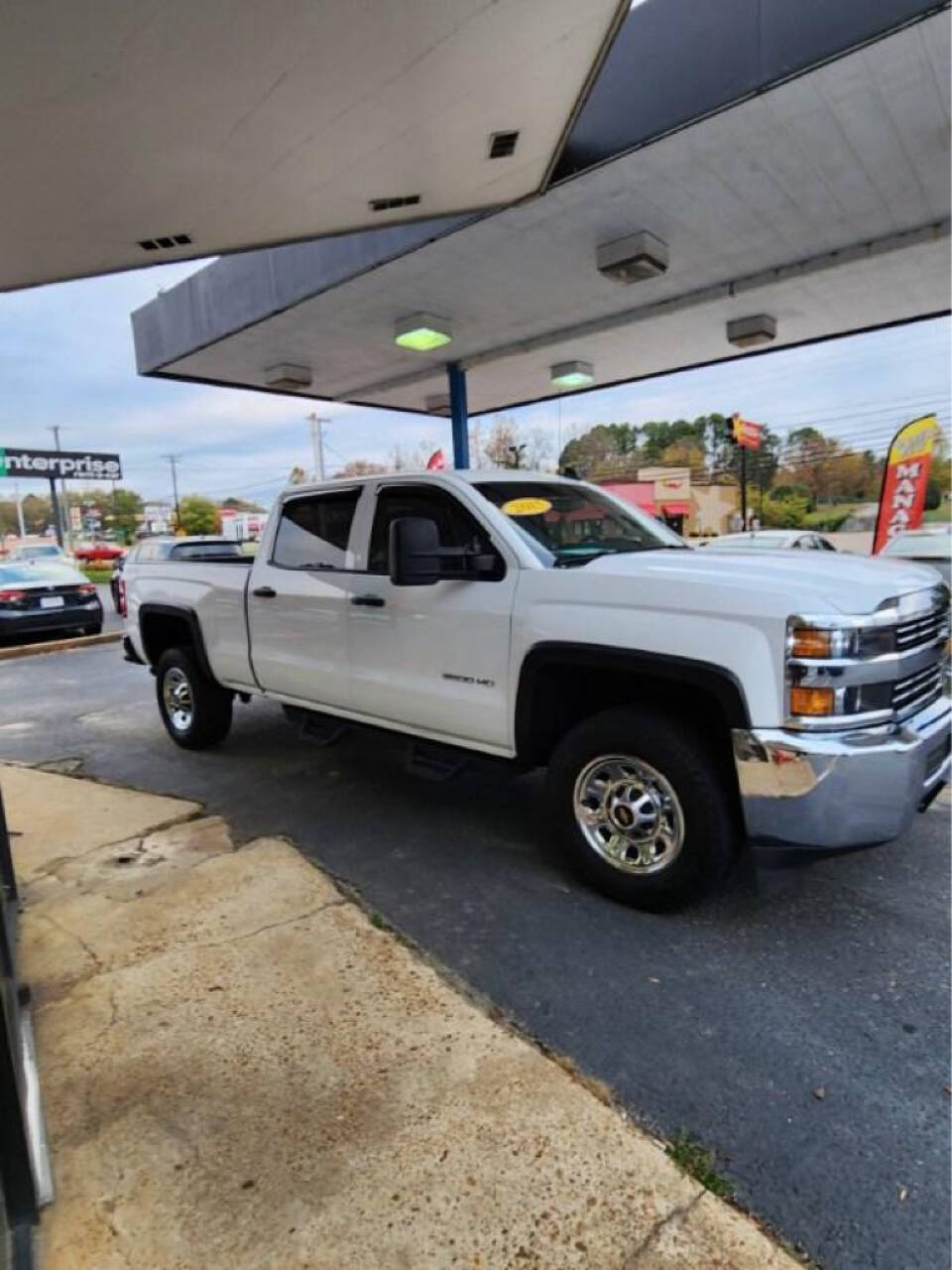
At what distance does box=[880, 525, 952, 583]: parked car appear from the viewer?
29.2ft

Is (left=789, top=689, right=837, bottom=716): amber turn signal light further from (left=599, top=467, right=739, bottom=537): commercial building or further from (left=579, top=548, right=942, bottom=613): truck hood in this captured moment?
(left=599, top=467, right=739, bottom=537): commercial building

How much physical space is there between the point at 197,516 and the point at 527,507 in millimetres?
73627

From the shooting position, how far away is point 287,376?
33.8ft

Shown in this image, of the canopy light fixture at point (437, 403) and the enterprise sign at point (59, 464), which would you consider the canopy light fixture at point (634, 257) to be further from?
the enterprise sign at point (59, 464)

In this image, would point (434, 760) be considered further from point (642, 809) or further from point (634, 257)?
point (634, 257)

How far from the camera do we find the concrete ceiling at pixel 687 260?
4.63 meters

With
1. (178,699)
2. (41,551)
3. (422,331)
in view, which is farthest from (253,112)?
(41,551)

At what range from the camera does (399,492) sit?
4.33 metres

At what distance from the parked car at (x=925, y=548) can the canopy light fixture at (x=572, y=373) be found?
4658mm

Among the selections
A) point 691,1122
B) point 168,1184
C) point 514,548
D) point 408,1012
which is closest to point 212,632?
point 514,548

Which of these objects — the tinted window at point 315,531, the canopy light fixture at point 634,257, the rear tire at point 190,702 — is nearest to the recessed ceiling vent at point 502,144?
the tinted window at point 315,531

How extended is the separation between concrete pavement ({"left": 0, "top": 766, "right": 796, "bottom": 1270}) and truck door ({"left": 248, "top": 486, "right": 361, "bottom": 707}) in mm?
1616

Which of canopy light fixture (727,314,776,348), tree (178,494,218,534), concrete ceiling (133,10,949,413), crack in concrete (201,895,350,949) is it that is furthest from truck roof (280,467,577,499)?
tree (178,494,218,534)

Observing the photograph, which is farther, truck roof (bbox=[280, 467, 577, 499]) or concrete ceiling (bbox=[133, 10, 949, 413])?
concrete ceiling (bbox=[133, 10, 949, 413])
